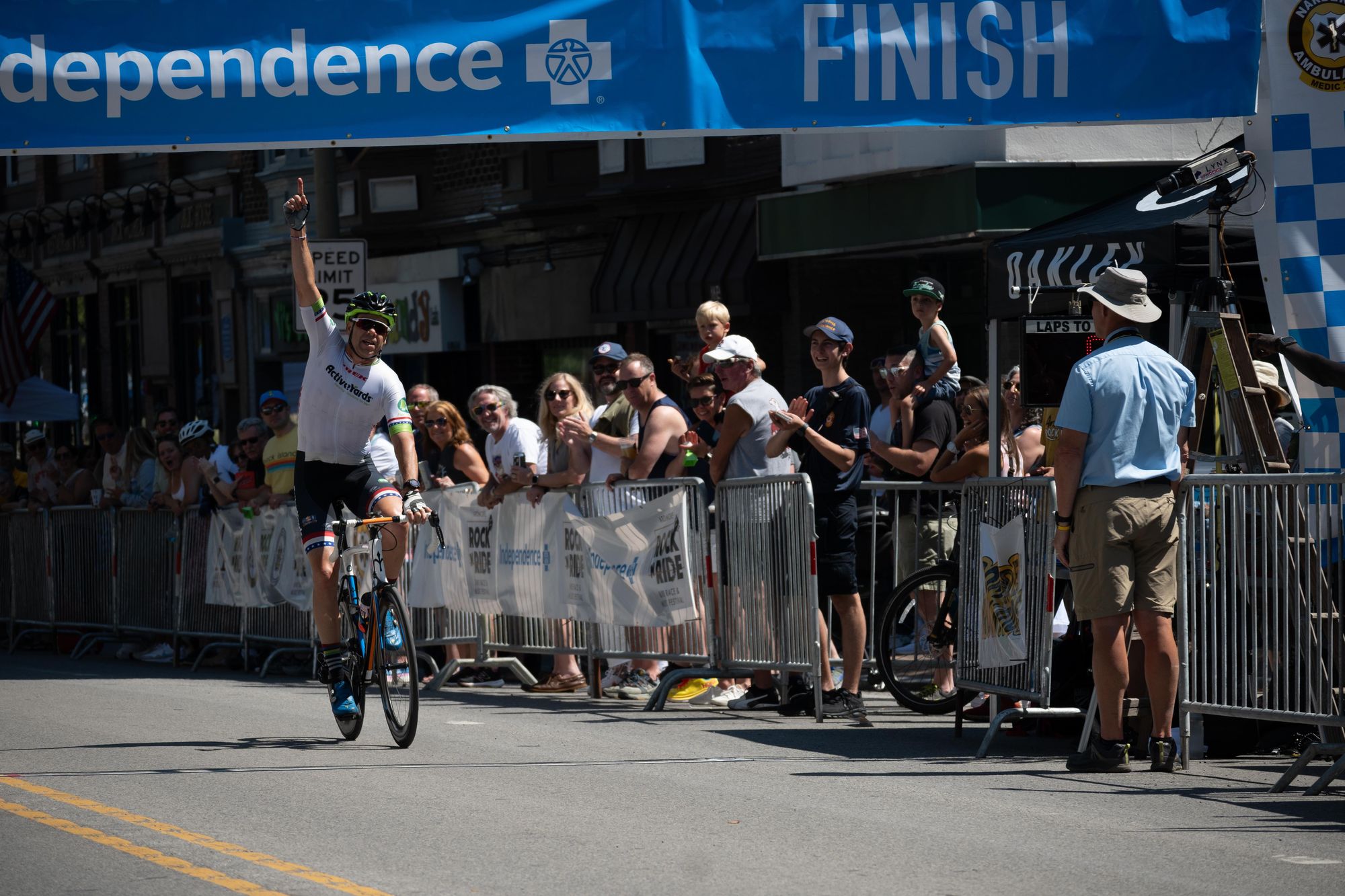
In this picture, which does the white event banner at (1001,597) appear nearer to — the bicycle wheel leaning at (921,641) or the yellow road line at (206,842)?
the bicycle wheel leaning at (921,641)

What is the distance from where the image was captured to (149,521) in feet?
55.1

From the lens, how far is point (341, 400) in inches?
382

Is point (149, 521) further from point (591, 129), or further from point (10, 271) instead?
point (10, 271)

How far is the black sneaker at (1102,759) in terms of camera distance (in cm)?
861

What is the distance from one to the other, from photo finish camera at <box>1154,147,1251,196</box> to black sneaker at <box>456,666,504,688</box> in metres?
6.08

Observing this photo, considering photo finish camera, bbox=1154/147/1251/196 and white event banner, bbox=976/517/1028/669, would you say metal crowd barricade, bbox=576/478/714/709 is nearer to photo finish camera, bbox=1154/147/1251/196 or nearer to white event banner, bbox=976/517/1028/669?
white event banner, bbox=976/517/1028/669

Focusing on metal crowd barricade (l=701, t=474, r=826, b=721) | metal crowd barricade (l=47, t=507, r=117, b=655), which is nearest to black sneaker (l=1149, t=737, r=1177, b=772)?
metal crowd barricade (l=701, t=474, r=826, b=721)

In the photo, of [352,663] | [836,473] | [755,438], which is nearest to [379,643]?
[352,663]

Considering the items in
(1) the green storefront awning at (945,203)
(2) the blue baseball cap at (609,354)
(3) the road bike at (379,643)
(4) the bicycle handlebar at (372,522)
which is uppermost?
(1) the green storefront awning at (945,203)

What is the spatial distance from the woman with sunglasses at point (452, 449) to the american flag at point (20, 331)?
47.8ft

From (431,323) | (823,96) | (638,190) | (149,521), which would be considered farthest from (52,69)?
(431,323)

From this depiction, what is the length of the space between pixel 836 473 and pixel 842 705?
4.21 feet

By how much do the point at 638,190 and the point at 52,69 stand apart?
13.5 meters

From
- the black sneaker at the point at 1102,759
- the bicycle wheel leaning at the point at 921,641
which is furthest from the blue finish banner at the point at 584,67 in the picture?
the black sneaker at the point at 1102,759
